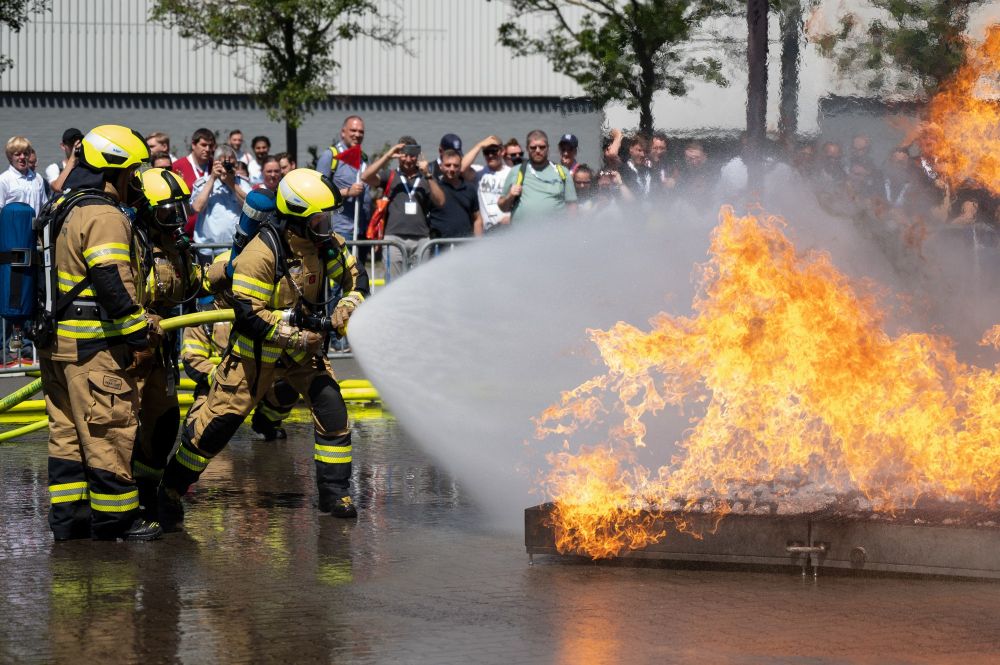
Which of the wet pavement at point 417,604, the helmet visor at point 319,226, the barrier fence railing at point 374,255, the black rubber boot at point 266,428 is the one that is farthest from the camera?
the barrier fence railing at point 374,255

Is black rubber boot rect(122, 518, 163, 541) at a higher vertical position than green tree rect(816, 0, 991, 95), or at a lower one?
lower

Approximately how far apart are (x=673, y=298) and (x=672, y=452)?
124cm

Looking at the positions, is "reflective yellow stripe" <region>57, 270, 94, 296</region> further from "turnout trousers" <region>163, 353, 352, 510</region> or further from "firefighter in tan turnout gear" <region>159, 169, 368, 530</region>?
"turnout trousers" <region>163, 353, 352, 510</region>

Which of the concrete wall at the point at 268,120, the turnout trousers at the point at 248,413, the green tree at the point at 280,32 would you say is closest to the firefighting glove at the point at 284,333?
the turnout trousers at the point at 248,413

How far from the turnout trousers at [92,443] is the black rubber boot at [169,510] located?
0.37 meters

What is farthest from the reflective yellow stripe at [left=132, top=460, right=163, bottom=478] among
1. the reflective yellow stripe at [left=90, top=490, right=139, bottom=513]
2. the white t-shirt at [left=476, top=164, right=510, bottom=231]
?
the white t-shirt at [left=476, top=164, right=510, bottom=231]

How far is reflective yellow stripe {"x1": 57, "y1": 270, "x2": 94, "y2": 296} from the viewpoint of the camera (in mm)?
6902

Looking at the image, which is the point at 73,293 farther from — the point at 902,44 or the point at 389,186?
the point at 389,186

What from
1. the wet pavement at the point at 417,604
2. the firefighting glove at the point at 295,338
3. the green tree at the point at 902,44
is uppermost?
the green tree at the point at 902,44

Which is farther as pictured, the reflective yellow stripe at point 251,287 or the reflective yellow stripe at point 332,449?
the reflective yellow stripe at point 332,449

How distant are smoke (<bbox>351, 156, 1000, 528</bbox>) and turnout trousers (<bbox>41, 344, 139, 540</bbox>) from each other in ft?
4.40

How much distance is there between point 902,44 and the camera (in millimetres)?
7887

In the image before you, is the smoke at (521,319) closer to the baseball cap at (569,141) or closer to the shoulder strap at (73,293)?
the shoulder strap at (73,293)

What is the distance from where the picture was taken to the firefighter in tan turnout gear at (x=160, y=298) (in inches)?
297
